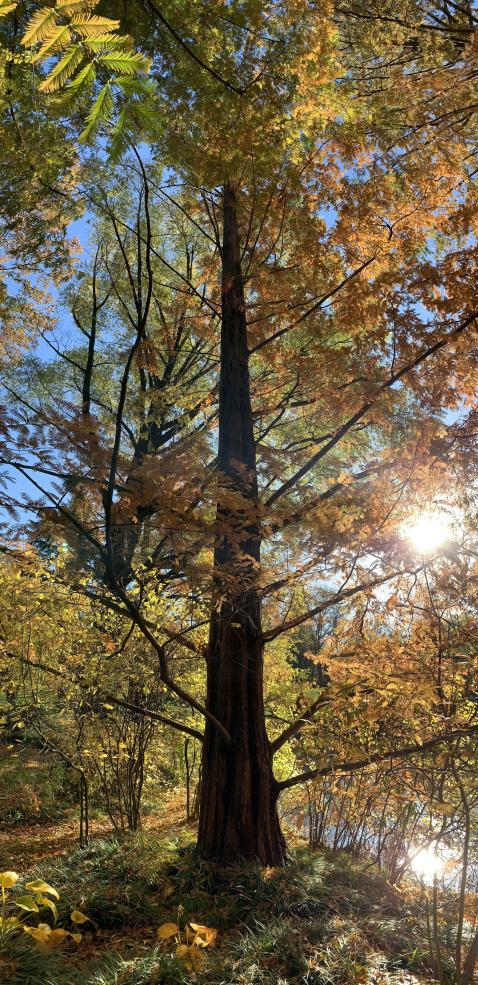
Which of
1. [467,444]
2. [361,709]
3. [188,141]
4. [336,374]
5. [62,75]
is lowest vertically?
[361,709]

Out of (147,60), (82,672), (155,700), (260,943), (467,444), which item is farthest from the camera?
(155,700)

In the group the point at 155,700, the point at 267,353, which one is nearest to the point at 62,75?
the point at 267,353

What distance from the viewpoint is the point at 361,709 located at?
4090mm

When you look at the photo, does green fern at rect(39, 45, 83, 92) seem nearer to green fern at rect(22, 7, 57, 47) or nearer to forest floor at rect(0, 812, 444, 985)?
green fern at rect(22, 7, 57, 47)

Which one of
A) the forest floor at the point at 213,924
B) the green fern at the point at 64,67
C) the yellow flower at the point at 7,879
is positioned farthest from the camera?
the forest floor at the point at 213,924

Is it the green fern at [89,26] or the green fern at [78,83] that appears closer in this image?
the green fern at [89,26]

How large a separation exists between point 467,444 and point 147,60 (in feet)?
11.1

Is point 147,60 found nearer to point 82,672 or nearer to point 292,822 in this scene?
point 82,672

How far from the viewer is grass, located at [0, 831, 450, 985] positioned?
2898 mm

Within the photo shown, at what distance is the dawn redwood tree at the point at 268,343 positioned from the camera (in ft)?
11.6

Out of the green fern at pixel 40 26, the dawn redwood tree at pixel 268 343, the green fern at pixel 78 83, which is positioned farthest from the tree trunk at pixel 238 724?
the green fern at pixel 40 26

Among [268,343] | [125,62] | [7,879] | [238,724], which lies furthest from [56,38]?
[268,343]

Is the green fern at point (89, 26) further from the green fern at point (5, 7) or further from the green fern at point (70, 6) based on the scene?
the green fern at point (5, 7)

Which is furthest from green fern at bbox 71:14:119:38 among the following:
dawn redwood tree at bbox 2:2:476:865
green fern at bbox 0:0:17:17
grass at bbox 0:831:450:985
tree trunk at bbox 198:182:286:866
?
grass at bbox 0:831:450:985
